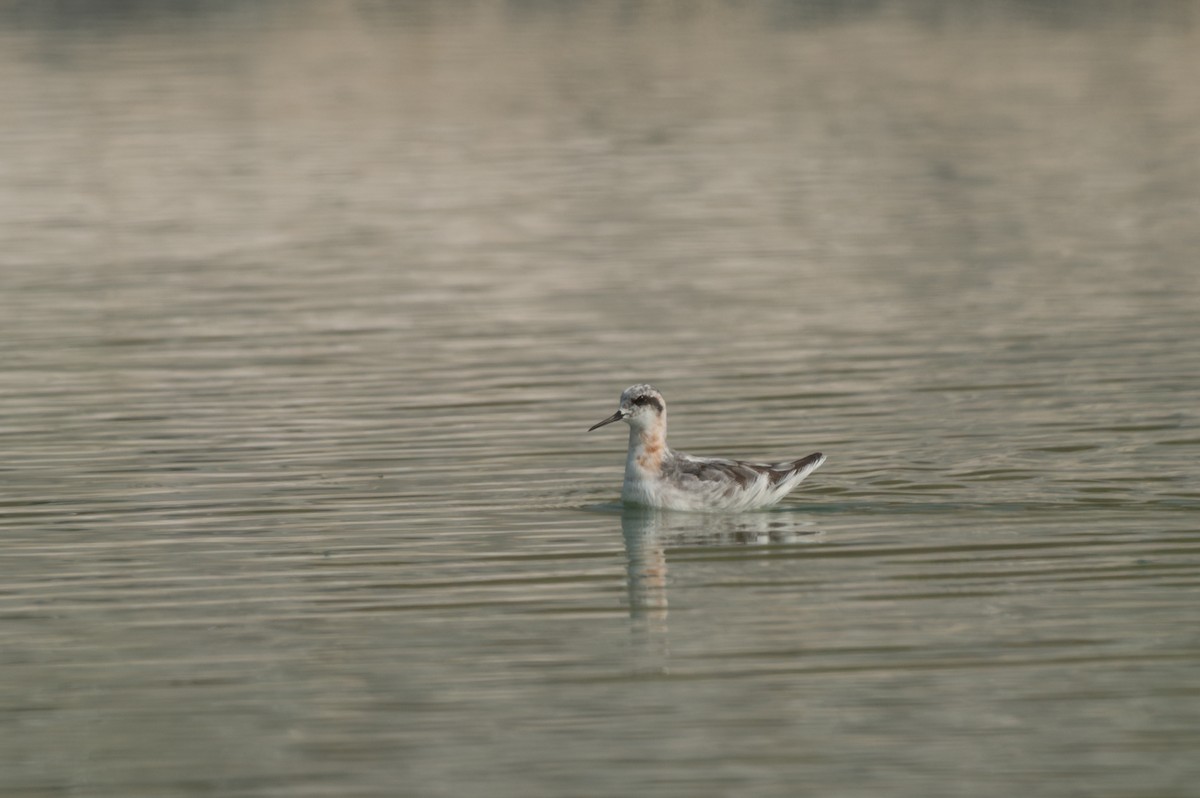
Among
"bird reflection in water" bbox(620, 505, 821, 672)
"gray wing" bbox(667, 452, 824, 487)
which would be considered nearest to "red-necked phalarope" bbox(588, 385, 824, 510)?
"gray wing" bbox(667, 452, 824, 487)

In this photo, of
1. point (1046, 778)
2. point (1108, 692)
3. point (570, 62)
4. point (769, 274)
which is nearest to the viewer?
point (1046, 778)

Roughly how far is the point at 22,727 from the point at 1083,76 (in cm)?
5303

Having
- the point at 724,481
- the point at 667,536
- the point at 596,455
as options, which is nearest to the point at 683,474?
the point at 724,481

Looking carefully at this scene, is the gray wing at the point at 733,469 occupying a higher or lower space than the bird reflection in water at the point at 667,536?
higher

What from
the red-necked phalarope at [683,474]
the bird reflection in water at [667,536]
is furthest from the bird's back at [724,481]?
the bird reflection in water at [667,536]

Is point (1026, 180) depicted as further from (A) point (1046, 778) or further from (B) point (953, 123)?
(A) point (1046, 778)

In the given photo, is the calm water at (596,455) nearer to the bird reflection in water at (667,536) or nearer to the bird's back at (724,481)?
the bird reflection in water at (667,536)

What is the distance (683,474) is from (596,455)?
2881 mm

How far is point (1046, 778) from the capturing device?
12.9 meters

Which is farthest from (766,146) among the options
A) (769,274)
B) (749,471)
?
(749,471)

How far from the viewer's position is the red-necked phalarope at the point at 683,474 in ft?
64.7

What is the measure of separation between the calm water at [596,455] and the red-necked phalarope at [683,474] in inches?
8.7

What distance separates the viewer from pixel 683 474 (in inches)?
792

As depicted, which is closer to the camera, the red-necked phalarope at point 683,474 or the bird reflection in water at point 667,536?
the bird reflection in water at point 667,536
